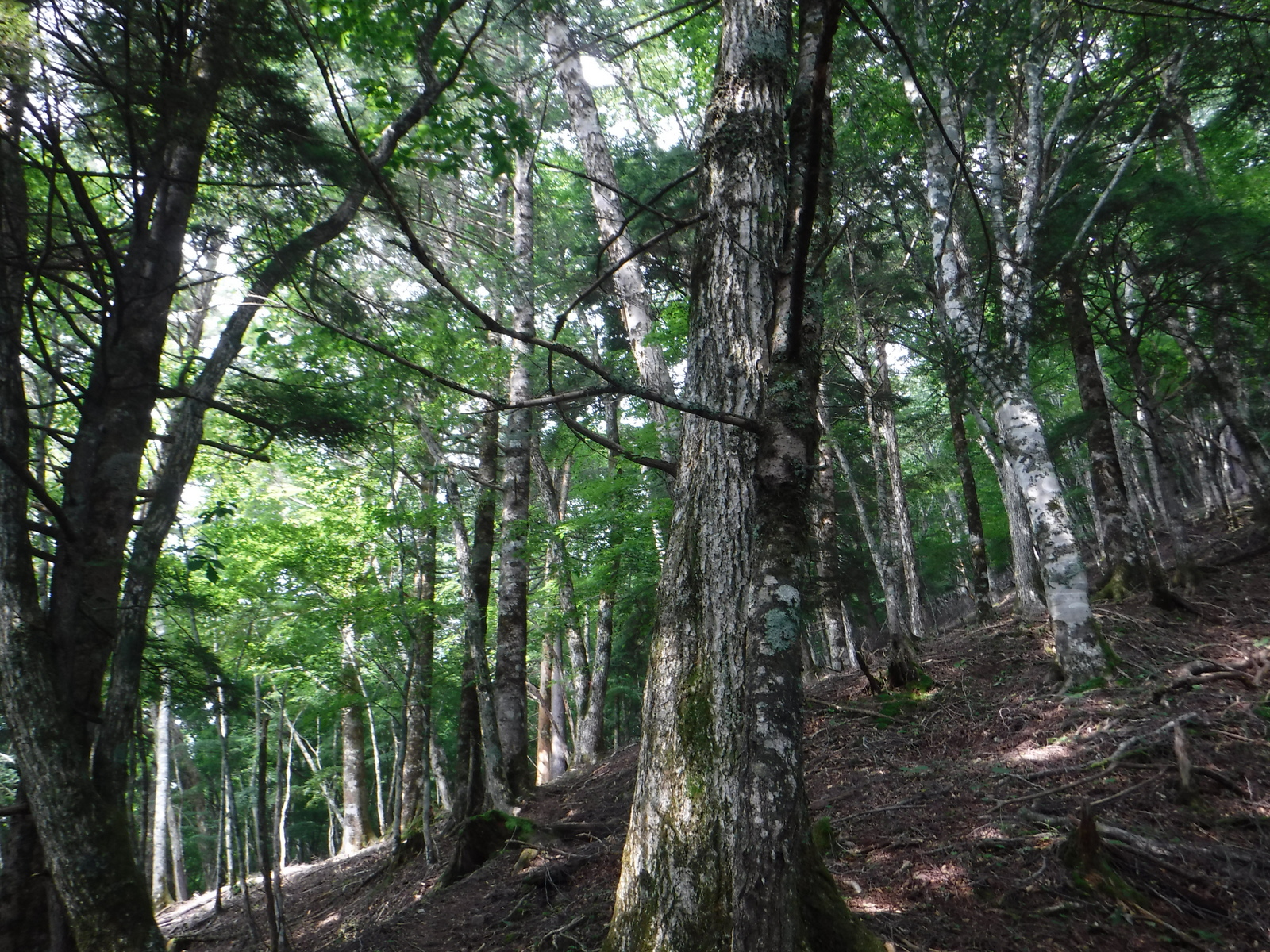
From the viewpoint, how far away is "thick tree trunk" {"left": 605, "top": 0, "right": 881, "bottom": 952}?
2.19 meters

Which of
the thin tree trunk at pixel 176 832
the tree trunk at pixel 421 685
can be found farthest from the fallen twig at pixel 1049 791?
the thin tree trunk at pixel 176 832

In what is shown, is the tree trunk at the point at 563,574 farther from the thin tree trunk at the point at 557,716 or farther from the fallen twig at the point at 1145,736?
the fallen twig at the point at 1145,736

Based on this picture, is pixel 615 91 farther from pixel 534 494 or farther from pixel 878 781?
pixel 878 781

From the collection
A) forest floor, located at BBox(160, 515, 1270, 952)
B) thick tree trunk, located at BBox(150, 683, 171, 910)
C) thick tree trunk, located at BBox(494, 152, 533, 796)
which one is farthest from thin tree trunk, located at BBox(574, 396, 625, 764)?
thick tree trunk, located at BBox(150, 683, 171, 910)

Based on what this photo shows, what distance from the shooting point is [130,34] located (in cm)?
483

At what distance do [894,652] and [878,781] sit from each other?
2.83 m

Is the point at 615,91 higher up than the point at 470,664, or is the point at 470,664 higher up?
the point at 615,91

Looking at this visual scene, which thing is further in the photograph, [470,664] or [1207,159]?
[1207,159]

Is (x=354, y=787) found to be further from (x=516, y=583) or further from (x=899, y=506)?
(x=899, y=506)

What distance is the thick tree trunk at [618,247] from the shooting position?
8.27 metres

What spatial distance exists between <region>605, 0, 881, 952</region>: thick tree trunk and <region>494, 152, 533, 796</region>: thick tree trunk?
242 inches

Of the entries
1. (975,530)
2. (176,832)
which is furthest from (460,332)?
(176,832)

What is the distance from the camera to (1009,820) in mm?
4508

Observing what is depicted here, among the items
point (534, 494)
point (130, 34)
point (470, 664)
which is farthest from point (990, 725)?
point (534, 494)
